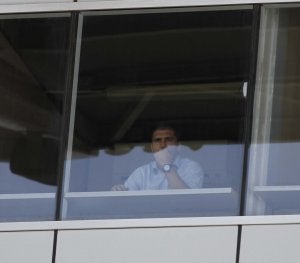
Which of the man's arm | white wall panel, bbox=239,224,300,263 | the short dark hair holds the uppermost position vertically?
the short dark hair

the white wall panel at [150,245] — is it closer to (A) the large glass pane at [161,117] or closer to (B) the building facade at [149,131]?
(B) the building facade at [149,131]

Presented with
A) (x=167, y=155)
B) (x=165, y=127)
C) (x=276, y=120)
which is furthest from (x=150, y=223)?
(x=276, y=120)

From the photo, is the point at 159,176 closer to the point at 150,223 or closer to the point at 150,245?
the point at 150,223

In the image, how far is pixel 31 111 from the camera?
14.4 m

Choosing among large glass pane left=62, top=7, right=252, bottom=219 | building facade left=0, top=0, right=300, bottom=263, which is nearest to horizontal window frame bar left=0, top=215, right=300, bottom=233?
building facade left=0, top=0, right=300, bottom=263

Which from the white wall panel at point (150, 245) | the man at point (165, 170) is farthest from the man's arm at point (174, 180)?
the white wall panel at point (150, 245)

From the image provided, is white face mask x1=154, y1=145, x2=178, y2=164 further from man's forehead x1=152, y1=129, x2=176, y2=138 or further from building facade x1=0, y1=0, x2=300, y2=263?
man's forehead x1=152, y1=129, x2=176, y2=138

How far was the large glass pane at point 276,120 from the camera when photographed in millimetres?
13617

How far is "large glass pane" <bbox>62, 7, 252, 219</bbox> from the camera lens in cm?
Answer: 1381

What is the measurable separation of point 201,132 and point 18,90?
6.77ft

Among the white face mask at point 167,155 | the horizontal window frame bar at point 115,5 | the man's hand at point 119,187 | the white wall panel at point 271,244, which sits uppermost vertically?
the horizontal window frame bar at point 115,5

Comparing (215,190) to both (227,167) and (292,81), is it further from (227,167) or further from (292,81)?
(292,81)

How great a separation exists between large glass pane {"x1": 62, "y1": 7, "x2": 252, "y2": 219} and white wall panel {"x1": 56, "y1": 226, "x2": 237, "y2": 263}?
26 cm

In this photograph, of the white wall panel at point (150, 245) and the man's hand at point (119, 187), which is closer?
the white wall panel at point (150, 245)
